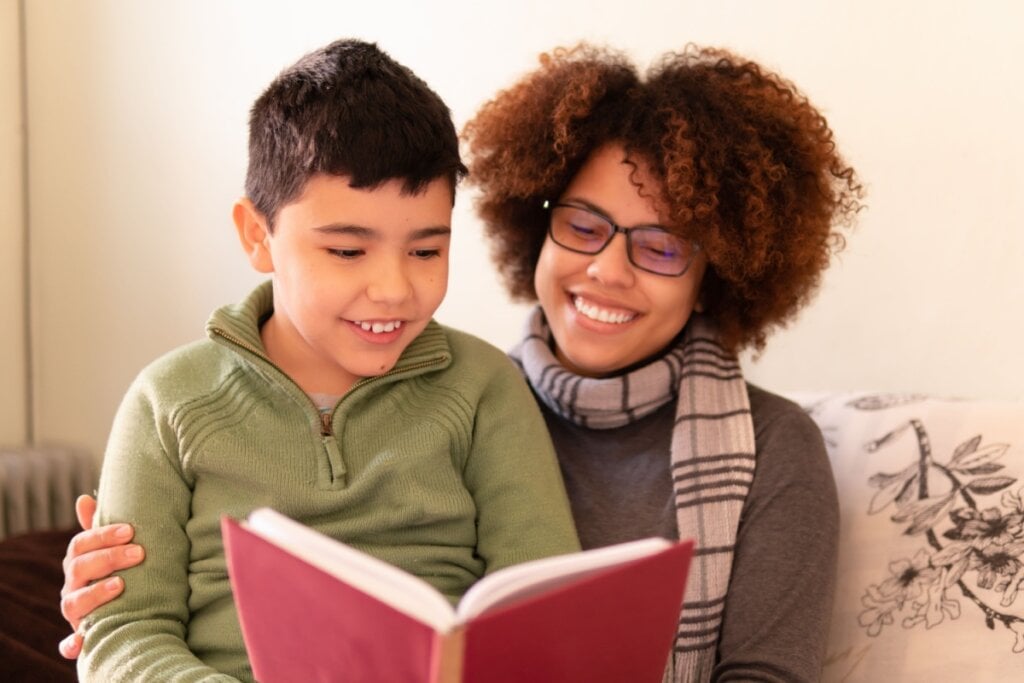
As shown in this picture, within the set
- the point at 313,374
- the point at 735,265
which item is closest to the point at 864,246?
the point at 735,265

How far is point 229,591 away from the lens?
1341 millimetres

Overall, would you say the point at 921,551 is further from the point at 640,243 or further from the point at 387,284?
the point at 387,284

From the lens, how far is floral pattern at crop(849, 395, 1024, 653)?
1574mm

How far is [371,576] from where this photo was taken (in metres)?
0.90

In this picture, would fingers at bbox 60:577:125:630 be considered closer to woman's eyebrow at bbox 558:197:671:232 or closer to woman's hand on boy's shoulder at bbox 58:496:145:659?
woman's hand on boy's shoulder at bbox 58:496:145:659

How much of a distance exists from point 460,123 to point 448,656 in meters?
1.90

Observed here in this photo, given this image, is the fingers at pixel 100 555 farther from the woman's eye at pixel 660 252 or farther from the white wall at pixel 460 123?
the white wall at pixel 460 123

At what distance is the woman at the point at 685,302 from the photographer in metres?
1.56

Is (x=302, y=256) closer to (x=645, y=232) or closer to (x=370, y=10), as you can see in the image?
(x=645, y=232)

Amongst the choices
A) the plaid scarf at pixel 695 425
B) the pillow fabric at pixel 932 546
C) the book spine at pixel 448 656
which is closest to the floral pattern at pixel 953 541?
the pillow fabric at pixel 932 546

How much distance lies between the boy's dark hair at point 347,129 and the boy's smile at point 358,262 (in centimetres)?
2

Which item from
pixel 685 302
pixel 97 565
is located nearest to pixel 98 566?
pixel 97 565

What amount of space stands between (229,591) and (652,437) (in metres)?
0.70

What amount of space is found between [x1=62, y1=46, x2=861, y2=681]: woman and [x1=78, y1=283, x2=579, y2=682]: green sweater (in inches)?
8.6
